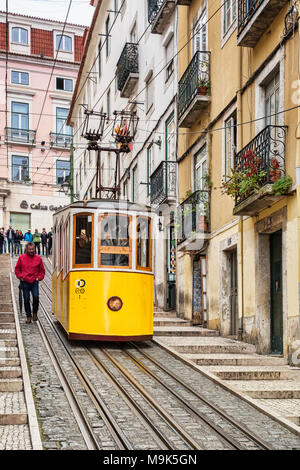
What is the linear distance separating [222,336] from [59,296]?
144 inches

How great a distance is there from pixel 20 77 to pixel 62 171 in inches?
255

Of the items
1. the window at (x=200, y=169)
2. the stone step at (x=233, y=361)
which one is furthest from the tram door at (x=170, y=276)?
the stone step at (x=233, y=361)

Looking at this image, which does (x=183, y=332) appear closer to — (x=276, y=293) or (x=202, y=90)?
(x=276, y=293)

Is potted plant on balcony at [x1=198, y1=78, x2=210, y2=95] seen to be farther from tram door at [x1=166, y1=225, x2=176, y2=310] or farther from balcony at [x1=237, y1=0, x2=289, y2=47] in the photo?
tram door at [x1=166, y1=225, x2=176, y2=310]

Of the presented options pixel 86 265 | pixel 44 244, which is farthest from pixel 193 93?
pixel 44 244

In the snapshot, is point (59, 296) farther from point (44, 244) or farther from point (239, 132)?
point (44, 244)

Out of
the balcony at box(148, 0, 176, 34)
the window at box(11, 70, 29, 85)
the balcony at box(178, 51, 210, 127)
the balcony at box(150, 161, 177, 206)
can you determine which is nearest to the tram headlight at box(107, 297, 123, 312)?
the balcony at box(178, 51, 210, 127)

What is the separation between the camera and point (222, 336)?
53.5ft

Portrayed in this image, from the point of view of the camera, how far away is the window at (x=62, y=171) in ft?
162

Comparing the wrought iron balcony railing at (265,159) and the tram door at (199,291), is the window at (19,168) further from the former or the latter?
the wrought iron balcony railing at (265,159)

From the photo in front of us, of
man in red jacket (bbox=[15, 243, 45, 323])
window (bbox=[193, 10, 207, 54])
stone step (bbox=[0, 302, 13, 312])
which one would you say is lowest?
stone step (bbox=[0, 302, 13, 312])

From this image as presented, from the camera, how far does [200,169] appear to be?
19016mm

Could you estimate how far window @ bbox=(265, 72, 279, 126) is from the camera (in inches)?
540

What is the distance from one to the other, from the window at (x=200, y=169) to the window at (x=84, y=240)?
5222mm
